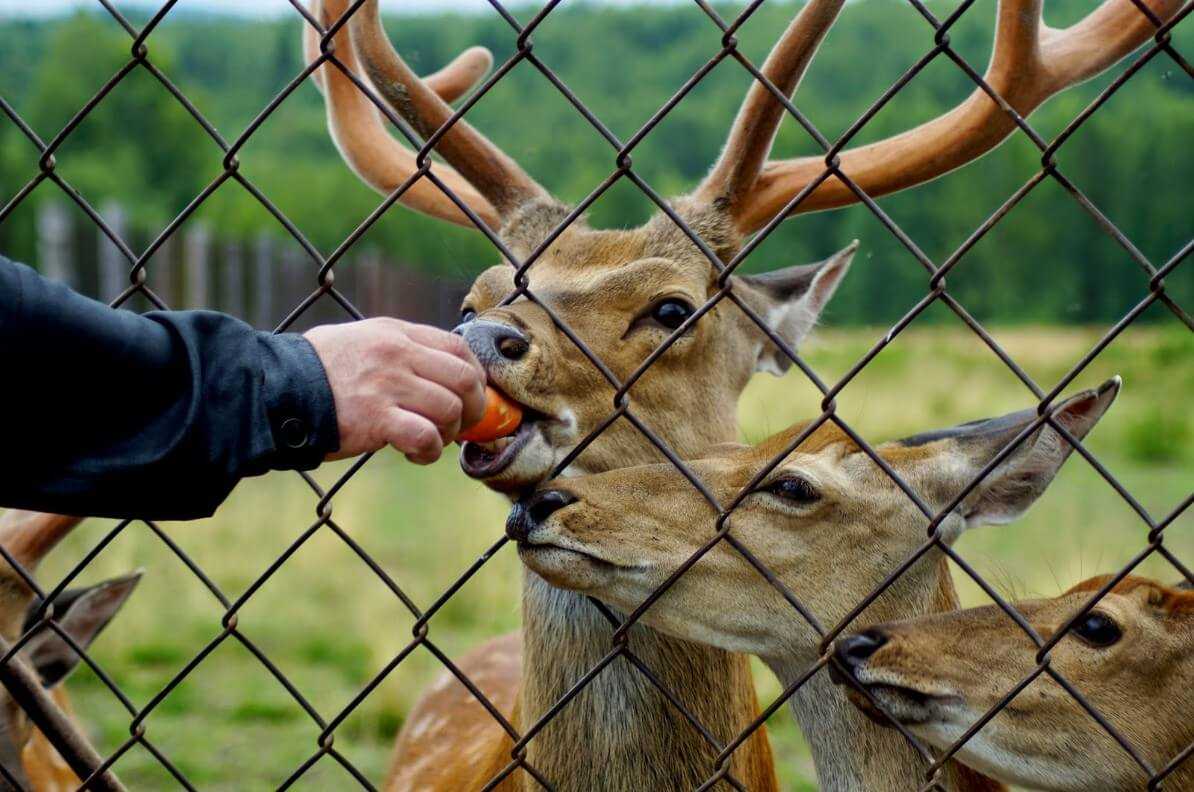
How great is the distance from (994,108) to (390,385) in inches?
67.0

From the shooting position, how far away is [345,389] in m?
1.86

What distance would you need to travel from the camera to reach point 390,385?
1.87 meters

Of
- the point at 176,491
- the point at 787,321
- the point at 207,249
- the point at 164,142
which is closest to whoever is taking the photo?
the point at 176,491

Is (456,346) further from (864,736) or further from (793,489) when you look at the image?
(864,736)

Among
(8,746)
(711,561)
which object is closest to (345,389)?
(711,561)

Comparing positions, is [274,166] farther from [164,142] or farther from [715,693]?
[715,693]

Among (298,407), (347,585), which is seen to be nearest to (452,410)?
(298,407)

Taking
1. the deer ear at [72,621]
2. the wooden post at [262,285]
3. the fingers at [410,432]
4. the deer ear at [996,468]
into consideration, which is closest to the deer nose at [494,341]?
the fingers at [410,432]

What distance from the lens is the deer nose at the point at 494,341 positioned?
2.61 metres

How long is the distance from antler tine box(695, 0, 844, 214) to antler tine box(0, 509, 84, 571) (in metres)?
1.70

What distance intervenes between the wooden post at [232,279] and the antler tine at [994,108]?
62.9 feet

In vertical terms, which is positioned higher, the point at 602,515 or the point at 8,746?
the point at 602,515

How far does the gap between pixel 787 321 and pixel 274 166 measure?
57.7 metres

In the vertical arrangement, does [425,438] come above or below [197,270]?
above
